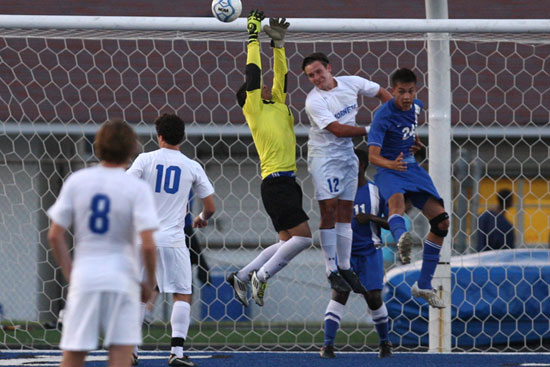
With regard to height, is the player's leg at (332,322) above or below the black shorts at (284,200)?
below

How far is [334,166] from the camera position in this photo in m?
7.73

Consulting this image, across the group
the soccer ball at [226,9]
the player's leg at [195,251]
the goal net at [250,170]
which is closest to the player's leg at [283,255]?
the soccer ball at [226,9]

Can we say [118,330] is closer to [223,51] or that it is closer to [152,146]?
[223,51]

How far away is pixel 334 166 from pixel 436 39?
5.51 feet

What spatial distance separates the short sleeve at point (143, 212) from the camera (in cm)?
434

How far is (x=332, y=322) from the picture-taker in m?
8.29

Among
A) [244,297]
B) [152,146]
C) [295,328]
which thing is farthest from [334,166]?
[152,146]

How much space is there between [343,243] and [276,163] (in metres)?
0.85

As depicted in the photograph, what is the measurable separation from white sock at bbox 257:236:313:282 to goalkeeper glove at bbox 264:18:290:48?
148cm

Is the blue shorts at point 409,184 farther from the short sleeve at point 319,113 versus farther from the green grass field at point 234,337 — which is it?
the green grass field at point 234,337

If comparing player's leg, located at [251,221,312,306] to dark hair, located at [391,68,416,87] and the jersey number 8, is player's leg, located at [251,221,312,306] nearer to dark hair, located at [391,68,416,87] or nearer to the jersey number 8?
dark hair, located at [391,68,416,87]

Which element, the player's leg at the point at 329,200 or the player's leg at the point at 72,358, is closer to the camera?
the player's leg at the point at 72,358

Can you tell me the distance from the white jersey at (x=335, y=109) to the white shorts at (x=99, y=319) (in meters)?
3.57

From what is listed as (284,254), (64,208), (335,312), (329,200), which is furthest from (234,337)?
(64,208)
